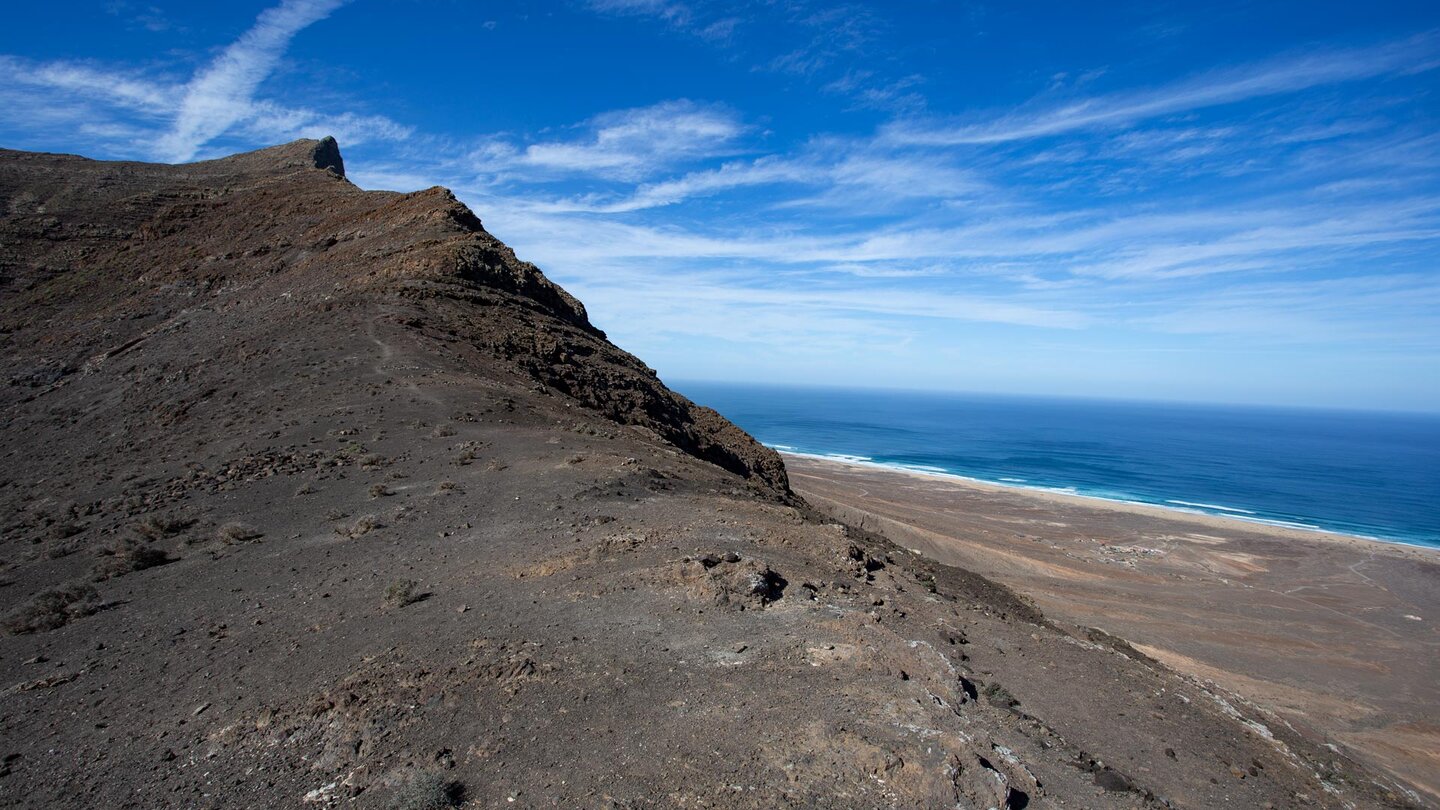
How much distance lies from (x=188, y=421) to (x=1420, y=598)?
59144 millimetres

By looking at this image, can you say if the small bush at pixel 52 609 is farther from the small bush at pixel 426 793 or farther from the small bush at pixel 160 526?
the small bush at pixel 426 793

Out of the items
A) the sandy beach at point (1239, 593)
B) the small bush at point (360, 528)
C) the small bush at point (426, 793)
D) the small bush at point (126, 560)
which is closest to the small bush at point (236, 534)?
the small bush at point (126, 560)

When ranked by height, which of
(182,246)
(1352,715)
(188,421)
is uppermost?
(182,246)

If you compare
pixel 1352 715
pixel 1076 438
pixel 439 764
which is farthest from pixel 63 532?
pixel 1076 438

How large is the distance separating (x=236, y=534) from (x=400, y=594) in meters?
4.88

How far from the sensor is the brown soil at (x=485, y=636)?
18.3ft

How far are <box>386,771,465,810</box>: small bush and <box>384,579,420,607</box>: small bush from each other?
157 inches

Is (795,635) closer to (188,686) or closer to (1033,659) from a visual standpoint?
(1033,659)

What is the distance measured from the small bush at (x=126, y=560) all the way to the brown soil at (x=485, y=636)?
6cm

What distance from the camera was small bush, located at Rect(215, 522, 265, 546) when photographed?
11.4m

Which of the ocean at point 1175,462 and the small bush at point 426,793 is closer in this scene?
the small bush at point 426,793

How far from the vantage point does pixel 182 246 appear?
34500 millimetres

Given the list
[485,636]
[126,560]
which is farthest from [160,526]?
[485,636]

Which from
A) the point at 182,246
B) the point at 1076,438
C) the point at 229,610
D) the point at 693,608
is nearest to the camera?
the point at 693,608
